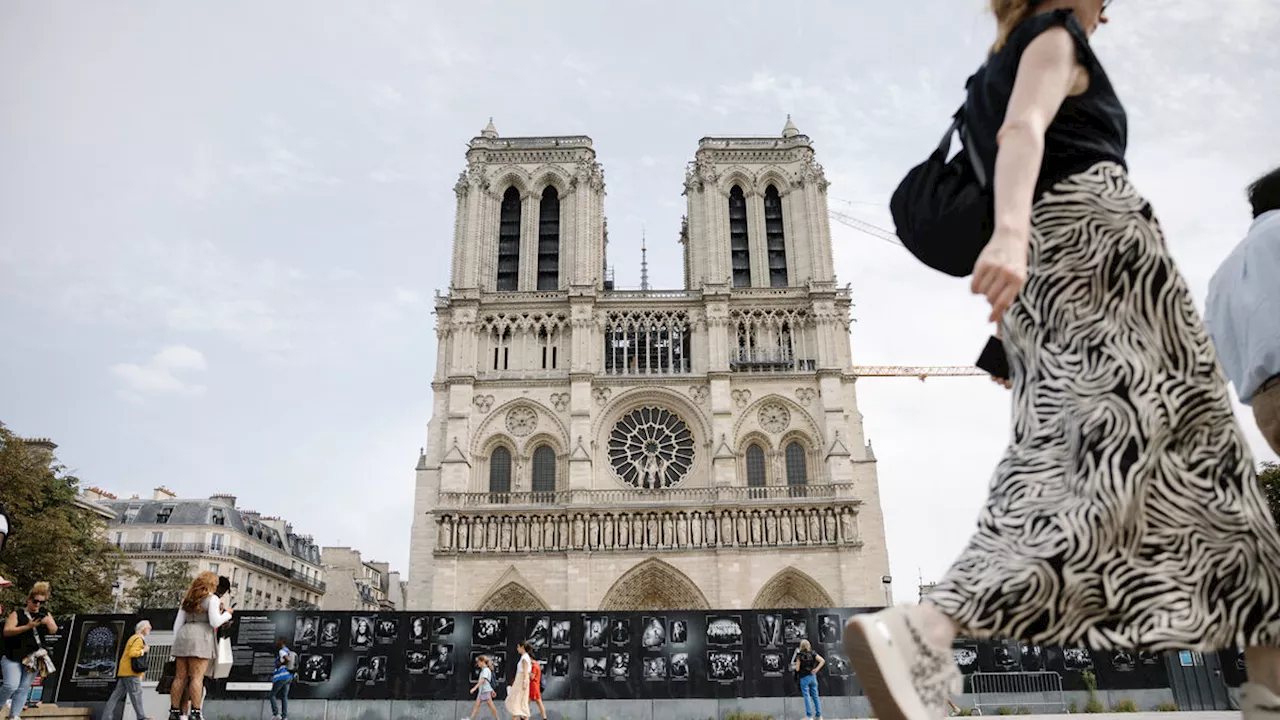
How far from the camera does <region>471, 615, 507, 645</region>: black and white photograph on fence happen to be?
16.1 metres

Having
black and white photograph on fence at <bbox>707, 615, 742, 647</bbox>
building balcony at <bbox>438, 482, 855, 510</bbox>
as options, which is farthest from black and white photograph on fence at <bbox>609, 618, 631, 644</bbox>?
building balcony at <bbox>438, 482, 855, 510</bbox>

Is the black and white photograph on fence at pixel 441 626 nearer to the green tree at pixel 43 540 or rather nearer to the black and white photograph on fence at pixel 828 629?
the black and white photograph on fence at pixel 828 629

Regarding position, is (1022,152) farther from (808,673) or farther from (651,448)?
(651,448)

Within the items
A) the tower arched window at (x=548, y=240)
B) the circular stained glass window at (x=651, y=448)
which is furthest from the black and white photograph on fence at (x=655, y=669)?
the tower arched window at (x=548, y=240)

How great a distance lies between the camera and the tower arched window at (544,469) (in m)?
29.9

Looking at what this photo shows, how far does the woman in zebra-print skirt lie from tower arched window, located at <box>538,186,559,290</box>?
31440 millimetres

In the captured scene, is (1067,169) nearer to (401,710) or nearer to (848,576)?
(401,710)

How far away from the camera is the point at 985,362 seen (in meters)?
2.33

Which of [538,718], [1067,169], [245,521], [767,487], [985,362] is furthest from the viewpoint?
[245,521]

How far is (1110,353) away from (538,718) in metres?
14.3

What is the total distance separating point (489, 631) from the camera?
1617 cm

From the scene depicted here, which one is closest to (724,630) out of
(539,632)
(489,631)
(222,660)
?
(539,632)

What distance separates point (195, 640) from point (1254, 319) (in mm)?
6257

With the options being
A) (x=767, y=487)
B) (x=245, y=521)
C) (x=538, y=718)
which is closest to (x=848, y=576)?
(x=767, y=487)
